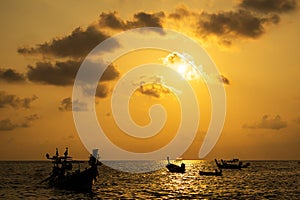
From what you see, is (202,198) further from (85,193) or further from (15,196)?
(15,196)

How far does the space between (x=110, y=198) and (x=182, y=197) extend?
10.7 m

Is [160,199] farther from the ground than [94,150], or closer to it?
closer to it

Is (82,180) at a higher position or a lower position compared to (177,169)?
lower

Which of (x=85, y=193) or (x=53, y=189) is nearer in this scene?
(x=85, y=193)

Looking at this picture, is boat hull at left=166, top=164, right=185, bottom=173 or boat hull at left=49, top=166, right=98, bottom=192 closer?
boat hull at left=49, top=166, right=98, bottom=192

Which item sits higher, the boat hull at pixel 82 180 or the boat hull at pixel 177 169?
the boat hull at pixel 177 169

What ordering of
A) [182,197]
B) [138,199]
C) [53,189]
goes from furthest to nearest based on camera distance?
[53,189]
[182,197]
[138,199]

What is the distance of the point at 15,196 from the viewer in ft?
197

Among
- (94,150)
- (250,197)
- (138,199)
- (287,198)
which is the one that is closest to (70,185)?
(94,150)

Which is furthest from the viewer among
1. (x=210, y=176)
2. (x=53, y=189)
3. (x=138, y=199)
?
(x=210, y=176)

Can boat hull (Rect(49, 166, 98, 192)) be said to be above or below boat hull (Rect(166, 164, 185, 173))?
below

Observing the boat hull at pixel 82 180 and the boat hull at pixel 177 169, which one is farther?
the boat hull at pixel 177 169

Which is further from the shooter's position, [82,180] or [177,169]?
[177,169]

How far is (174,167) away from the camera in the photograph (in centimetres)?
12950
